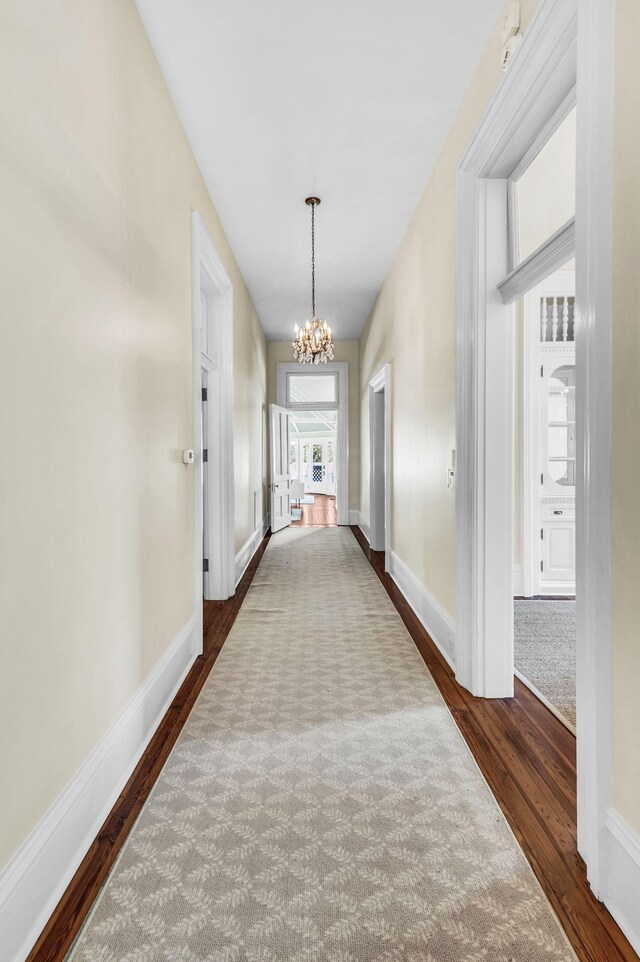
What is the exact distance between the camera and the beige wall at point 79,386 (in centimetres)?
114

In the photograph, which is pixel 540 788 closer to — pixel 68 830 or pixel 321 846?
pixel 321 846

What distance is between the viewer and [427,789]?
1.69 metres

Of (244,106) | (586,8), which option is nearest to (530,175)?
(586,8)

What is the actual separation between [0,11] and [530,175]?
196 centimetres

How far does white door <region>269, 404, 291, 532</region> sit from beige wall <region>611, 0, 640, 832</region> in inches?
245

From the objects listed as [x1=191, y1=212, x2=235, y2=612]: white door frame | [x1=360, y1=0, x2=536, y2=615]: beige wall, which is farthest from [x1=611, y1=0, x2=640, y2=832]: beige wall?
[x1=191, y1=212, x2=235, y2=612]: white door frame

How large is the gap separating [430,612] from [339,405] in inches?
203

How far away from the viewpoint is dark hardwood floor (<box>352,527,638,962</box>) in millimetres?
1191

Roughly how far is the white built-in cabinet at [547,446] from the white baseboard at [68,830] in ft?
10.8

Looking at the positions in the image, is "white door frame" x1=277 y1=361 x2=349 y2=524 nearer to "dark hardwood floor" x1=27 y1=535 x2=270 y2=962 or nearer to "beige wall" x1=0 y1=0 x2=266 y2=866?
"dark hardwood floor" x1=27 y1=535 x2=270 y2=962

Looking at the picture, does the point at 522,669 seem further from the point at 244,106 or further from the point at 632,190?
the point at 244,106

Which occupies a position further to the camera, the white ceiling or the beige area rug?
the white ceiling

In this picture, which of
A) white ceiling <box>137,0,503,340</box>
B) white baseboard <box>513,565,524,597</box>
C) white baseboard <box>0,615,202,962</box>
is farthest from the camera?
white baseboard <box>513,565,524,597</box>

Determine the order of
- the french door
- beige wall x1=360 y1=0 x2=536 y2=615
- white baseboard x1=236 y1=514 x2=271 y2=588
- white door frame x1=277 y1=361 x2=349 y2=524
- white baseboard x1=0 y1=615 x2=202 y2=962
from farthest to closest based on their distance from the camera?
the french door, white door frame x1=277 y1=361 x2=349 y2=524, white baseboard x1=236 y1=514 x2=271 y2=588, beige wall x1=360 y1=0 x2=536 y2=615, white baseboard x1=0 y1=615 x2=202 y2=962
